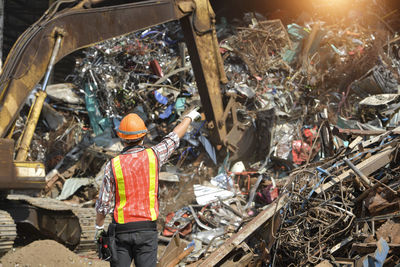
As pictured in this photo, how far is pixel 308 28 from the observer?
9844mm

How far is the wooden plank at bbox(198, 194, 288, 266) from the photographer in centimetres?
463

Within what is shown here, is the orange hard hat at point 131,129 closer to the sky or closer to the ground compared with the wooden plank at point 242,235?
closer to the sky

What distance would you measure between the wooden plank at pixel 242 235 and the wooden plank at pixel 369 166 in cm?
51

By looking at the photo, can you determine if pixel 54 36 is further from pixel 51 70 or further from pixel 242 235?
pixel 242 235

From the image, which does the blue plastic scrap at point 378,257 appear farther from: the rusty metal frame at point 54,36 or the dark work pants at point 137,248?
the rusty metal frame at point 54,36

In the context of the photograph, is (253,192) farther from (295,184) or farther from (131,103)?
(131,103)

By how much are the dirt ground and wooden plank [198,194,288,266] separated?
1.25 m

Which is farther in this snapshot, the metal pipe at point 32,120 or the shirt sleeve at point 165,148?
the metal pipe at point 32,120

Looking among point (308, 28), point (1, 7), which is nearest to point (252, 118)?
point (308, 28)

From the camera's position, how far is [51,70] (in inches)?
153

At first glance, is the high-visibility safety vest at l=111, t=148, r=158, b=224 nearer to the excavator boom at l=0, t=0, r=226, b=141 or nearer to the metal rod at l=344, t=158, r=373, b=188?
the excavator boom at l=0, t=0, r=226, b=141

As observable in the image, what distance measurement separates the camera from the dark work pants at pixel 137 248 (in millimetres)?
3176

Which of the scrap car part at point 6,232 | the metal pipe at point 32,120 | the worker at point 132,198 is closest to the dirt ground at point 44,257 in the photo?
the scrap car part at point 6,232

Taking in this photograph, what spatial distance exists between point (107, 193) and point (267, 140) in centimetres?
476
